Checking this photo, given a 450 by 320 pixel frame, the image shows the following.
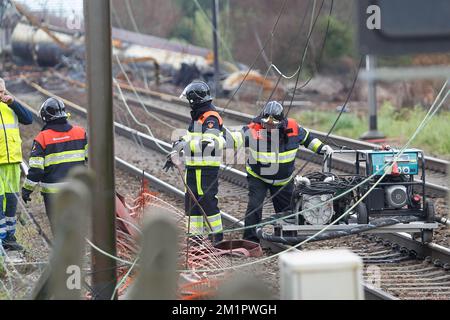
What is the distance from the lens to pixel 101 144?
7.50 m

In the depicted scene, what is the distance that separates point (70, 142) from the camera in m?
10.1

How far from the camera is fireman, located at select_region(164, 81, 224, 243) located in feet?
34.9

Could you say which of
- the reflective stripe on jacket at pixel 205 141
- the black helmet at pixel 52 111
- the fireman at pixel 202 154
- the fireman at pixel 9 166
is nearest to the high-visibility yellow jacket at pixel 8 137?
the fireman at pixel 9 166

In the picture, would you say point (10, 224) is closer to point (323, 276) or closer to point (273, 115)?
point (273, 115)

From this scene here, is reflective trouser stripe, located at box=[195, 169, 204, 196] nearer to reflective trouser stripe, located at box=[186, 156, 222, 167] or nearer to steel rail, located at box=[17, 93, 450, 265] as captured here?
reflective trouser stripe, located at box=[186, 156, 222, 167]

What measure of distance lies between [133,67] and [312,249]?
2423cm

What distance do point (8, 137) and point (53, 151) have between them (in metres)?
0.79

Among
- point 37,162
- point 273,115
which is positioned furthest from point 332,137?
point 37,162

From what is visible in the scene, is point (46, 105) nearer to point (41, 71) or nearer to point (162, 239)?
point (162, 239)

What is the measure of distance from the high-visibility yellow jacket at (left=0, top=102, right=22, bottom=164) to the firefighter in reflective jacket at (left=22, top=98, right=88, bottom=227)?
582 mm

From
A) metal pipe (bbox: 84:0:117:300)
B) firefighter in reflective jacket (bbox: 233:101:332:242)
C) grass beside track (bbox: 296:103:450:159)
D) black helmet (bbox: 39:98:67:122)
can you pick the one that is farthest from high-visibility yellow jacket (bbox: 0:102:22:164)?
grass beside track (bbox: 296:103:450:159)

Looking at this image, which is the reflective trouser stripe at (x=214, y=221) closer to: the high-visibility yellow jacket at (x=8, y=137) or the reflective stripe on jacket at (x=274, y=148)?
the reflective stripe on jacket at (x=274, y=148)
